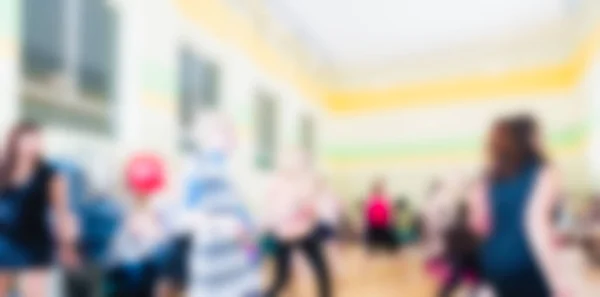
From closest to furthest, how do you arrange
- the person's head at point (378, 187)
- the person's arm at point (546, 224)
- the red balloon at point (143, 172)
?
the person's arm at point (546, 224)
the person's head at point (378, 187)
the red balloon at point (143, 172)

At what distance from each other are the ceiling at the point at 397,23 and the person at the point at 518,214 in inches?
7.2

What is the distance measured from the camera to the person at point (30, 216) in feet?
3.35

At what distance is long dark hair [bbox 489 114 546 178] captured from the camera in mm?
984

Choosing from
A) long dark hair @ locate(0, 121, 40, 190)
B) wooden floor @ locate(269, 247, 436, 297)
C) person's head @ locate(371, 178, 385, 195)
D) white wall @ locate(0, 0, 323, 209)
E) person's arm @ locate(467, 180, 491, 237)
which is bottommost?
wooden floor @ locate(269, 247, 436, 297)

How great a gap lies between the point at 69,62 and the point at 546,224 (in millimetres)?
887

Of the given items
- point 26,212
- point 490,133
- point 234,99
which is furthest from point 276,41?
point 26,212

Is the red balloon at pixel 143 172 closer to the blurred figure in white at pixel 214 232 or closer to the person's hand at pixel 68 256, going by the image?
the blurred figure in white at pixel 214 232

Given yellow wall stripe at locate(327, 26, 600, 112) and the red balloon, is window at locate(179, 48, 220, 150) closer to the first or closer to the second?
the red balloon

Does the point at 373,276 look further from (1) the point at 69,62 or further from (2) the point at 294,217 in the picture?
(1) the point at 69,62

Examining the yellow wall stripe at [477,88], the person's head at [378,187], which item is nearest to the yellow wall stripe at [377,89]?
the yellow wall stripe at [477,88]

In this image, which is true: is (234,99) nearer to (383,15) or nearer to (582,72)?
(383,15)

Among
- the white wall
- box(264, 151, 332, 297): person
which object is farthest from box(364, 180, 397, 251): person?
the white wall

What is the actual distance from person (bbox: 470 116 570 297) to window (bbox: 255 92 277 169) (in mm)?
411

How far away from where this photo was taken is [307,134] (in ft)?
3.86
